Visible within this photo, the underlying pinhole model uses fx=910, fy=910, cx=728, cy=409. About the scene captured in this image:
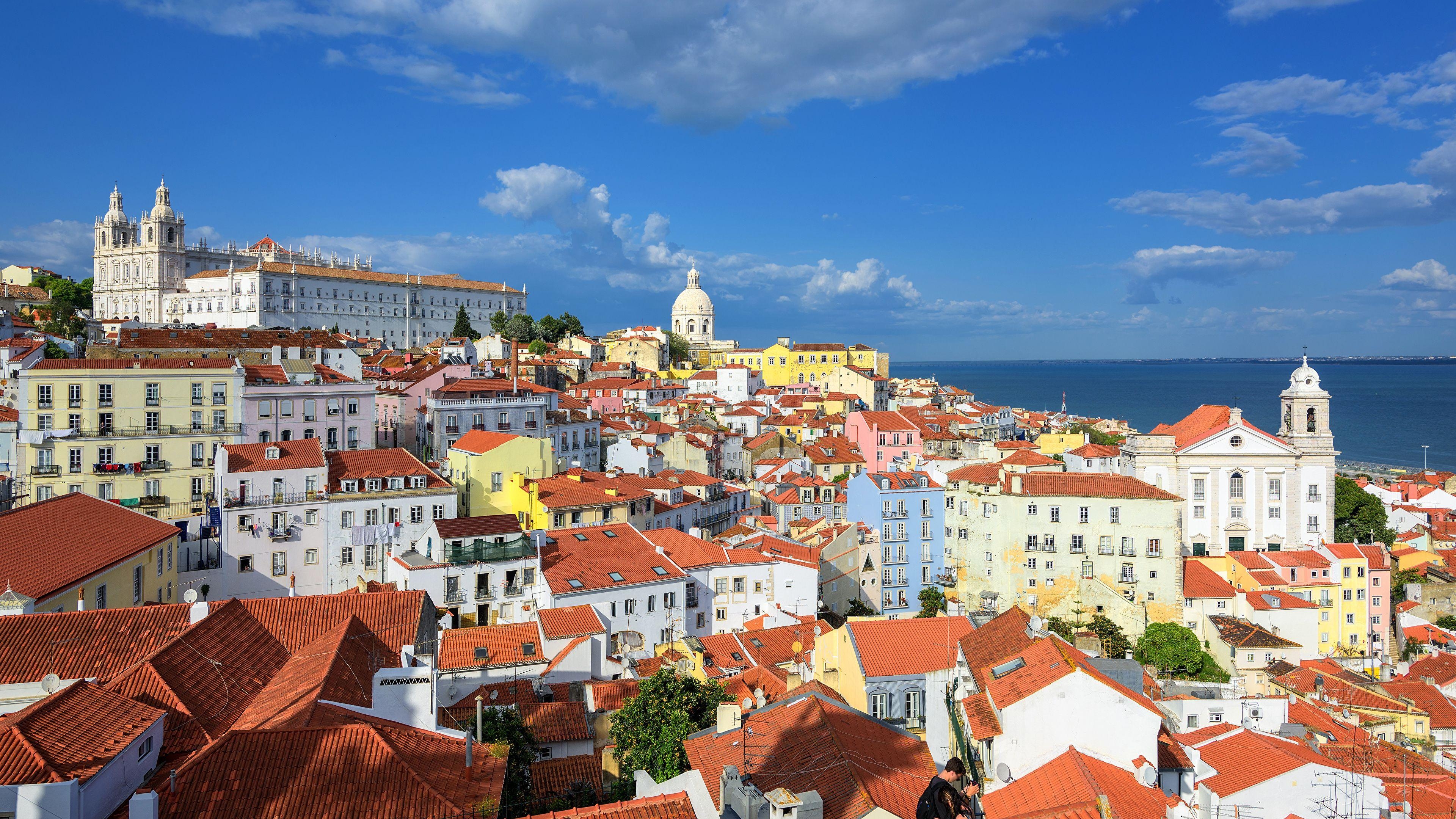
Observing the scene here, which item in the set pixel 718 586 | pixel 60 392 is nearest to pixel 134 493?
pixel 60 392

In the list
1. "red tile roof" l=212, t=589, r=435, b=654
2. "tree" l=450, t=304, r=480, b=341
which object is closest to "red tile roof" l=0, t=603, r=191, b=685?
"red tile roof" l=212, t=589, r=435, b=654

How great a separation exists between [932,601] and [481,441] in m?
20.4

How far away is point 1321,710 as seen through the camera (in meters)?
24.1

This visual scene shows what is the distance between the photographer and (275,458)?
100 ft

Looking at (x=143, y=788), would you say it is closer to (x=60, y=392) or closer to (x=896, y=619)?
(x=896, y=619)

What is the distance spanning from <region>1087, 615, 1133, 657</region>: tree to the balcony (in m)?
28.1

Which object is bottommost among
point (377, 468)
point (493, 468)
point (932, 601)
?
point (932, 601)

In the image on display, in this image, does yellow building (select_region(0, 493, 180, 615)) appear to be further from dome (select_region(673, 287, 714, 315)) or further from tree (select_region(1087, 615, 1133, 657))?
dome (select_region(673, 287, 714, 315))

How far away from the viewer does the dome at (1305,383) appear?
4547 cm

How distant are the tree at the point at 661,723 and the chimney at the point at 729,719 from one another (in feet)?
1.52

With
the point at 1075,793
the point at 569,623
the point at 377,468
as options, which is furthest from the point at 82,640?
the point at 377,468

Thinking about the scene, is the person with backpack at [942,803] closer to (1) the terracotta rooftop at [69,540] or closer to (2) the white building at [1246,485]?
(1) the terracotta rooftop at [69,540]

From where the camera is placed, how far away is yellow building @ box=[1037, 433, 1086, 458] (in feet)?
192

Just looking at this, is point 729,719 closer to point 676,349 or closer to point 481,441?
point 481,441
